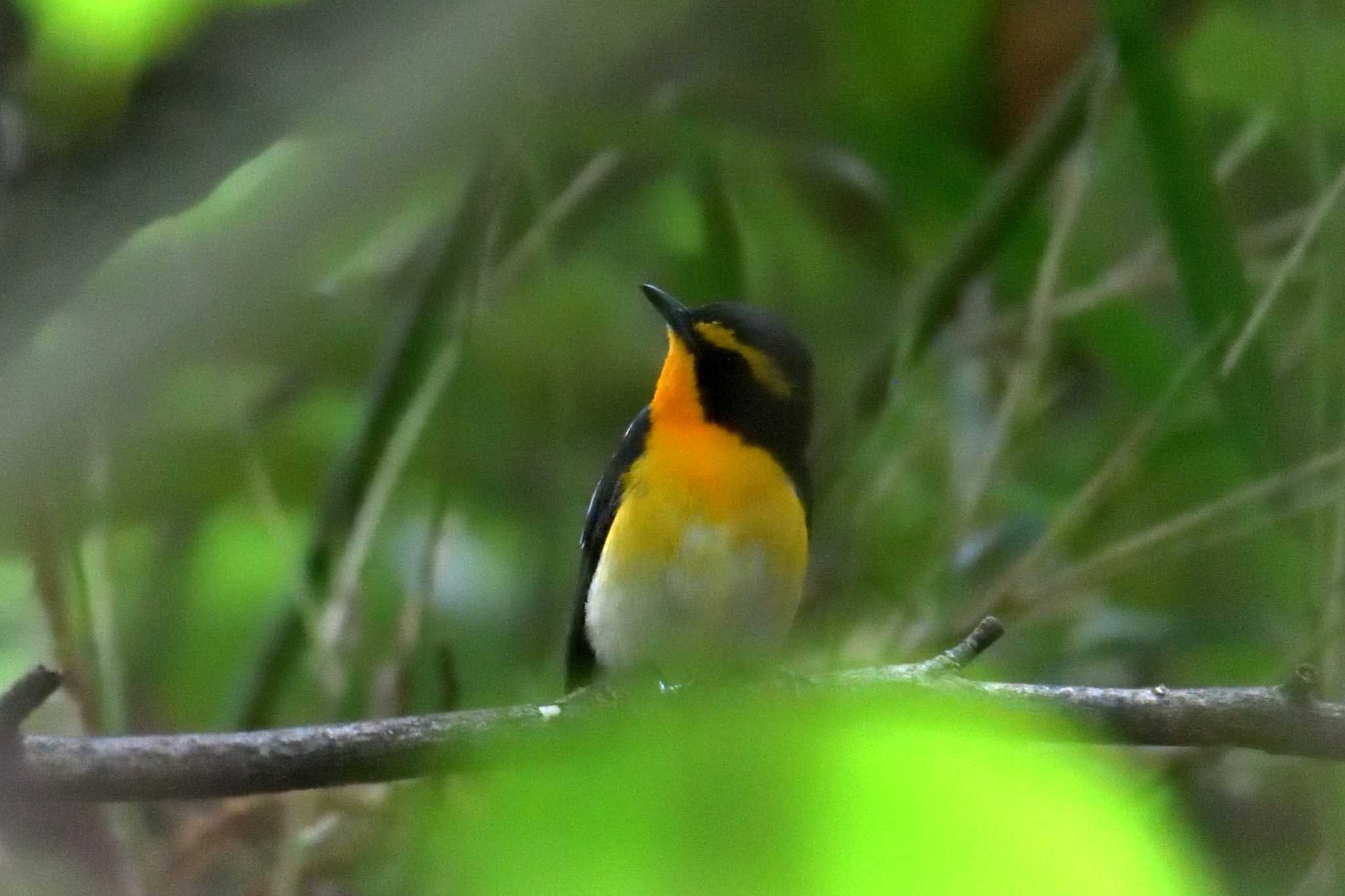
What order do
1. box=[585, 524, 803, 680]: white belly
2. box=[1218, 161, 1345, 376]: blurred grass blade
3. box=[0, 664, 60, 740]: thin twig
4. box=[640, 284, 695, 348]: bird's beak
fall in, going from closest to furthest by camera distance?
box=[0, 664, 60, 740]: thin twig < box=[1218, 161, 1345, 376]: blurred grass blade < box=[585, 524, 803, 680]: white belly < box=[640, 284, 695, 348]: bird's beak

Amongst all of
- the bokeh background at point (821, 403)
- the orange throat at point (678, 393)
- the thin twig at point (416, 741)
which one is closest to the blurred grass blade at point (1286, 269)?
the bokeh background at point (821, 403)

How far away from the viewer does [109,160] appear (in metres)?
1.33

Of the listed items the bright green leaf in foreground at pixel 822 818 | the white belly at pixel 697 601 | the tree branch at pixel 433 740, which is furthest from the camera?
the white belly at pixel 697 601

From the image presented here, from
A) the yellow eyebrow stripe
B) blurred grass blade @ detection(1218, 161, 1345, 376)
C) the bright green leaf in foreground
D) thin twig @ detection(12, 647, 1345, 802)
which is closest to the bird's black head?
the yellow eyebrow stripe

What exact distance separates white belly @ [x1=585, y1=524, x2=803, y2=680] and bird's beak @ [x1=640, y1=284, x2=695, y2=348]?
49 cm

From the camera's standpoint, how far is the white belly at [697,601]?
311cm

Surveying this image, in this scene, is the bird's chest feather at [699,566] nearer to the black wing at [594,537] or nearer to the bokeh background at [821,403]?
the black wing at [594,537]

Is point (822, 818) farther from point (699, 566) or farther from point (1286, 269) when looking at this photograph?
point (699, 566)

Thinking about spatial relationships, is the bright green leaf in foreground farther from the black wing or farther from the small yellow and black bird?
the black wing

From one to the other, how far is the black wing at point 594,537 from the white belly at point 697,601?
6.4 inches

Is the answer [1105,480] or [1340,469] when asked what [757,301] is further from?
[1340,469]

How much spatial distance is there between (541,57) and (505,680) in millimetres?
2586

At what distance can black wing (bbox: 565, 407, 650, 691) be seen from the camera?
3.35 metres

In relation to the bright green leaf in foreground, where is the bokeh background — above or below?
above
